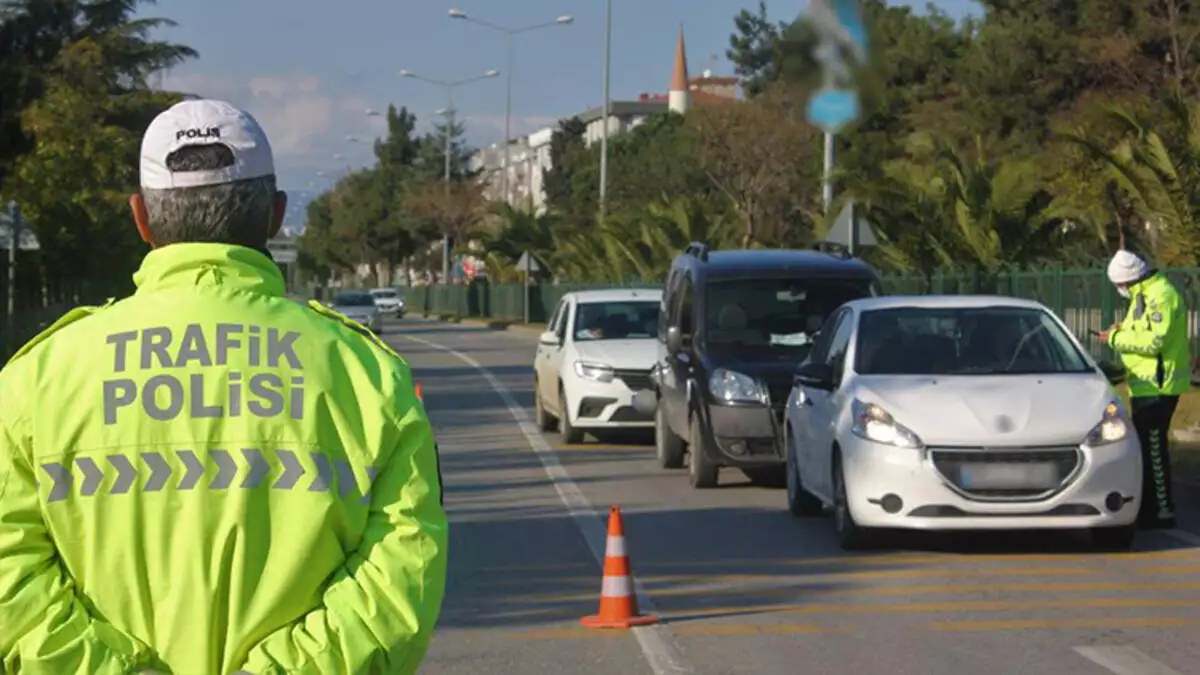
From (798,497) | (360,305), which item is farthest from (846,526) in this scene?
(360,305)

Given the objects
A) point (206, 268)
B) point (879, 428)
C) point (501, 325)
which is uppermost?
point (206, 268)

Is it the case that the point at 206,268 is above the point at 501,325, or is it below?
above

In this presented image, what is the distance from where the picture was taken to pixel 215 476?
2.94 meters

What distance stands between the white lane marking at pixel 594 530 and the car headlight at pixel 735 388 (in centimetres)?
136

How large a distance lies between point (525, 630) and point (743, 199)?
55984mm

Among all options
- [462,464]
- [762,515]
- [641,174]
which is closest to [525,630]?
[762,515]

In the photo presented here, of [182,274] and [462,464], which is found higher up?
[182,274]

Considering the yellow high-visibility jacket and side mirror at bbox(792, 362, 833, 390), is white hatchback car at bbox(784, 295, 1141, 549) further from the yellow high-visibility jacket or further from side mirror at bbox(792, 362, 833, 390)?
the yellow high-visibility jacket

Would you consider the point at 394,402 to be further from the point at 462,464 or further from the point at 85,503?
the point at 462,464

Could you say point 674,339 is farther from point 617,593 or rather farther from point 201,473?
point 201,473

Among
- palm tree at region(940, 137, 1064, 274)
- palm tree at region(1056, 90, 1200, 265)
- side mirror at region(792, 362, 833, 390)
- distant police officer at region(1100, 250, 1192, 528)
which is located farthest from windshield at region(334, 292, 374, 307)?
distant police officer at region(1100, 250, 1192, 528)

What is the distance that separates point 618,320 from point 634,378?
1.55 metres

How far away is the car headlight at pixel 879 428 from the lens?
12336 mm

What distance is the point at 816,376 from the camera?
13.5 m
